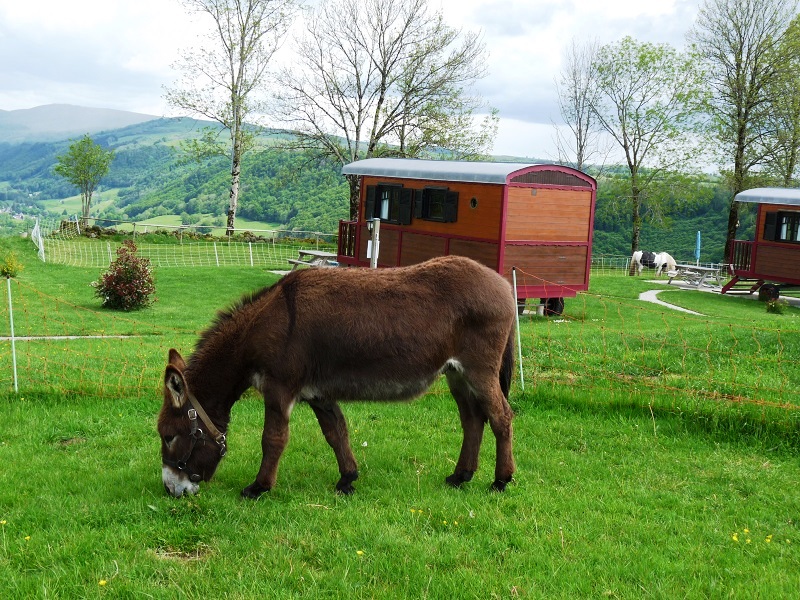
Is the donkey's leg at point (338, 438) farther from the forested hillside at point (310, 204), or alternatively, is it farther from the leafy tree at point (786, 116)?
the leafy tree at point (786, 116)

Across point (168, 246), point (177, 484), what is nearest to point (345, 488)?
point (177, 484)

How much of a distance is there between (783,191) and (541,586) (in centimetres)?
2541

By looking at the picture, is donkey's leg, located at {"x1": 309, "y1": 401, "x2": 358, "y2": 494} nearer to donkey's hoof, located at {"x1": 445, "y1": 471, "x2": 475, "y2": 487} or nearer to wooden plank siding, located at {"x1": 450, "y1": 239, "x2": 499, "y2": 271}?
donkey's hoof, located at {"x1": 445, "y1": 471, "x2": 475, "y2": 487}

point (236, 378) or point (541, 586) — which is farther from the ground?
point (236, 378)

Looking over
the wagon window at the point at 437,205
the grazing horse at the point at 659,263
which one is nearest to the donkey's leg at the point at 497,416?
the wagon window at the point at 437,205

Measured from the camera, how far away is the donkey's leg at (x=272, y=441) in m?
5.46

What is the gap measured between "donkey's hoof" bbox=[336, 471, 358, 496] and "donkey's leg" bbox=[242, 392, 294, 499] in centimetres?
54

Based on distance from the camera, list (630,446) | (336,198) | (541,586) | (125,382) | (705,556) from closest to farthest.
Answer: (541,586)
(705,556)
(630,446)
(125,382)
(336,198)

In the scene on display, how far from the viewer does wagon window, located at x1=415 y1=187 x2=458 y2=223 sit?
1933cm

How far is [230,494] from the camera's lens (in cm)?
557

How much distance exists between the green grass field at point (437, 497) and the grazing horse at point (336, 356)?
38 centimetres

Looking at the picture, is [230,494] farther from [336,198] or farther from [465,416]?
[336,198]

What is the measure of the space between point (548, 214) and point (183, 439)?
49.2 feet

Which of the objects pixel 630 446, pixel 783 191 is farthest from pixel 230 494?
pixel 783 191
